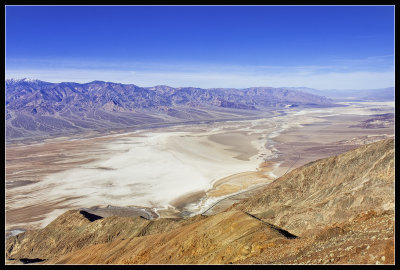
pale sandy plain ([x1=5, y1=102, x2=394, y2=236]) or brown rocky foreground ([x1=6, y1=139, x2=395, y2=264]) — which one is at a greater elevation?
brown rocky foreground ([x1=6, y1=139, x2=395, y2=264])

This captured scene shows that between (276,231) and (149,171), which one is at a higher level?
(276,231)

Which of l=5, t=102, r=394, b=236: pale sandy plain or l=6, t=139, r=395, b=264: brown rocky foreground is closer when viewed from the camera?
l=6, t=139, r=395, b=264: brown rocky foreground

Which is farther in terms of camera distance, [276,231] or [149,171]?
[149,171]
